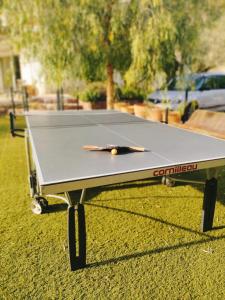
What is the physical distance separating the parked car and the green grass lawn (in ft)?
15.1

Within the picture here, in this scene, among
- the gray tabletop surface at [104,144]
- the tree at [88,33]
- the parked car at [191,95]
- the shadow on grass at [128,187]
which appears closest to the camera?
the gray tabletop surface at [104,144]

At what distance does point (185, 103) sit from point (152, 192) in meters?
4.68

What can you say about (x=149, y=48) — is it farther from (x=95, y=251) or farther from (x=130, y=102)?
(x=95, y=251)

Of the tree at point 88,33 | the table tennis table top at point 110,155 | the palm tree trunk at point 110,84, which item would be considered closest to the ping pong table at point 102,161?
the table tennis table top at point 110,155

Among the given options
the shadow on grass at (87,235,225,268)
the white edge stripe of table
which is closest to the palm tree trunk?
the shadow on grass at (87,235,225,268)

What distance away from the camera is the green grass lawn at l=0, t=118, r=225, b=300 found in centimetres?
224

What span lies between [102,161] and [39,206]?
4.95ft

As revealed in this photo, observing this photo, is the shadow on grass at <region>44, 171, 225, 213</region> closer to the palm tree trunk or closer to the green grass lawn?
the green grass lawn

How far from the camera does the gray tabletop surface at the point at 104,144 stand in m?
2.06

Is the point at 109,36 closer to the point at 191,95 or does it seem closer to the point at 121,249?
the point at 191,95

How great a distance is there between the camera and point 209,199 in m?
2.85

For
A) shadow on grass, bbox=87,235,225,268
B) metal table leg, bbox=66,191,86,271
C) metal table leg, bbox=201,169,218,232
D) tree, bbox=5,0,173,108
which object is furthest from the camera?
tree, bbox=5,0,173,108

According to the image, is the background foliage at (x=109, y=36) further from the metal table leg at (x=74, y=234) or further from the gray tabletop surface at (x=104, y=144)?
the metal table leg at (x=74, y=234)

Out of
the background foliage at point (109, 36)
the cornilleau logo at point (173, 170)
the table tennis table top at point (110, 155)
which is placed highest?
the background foliage at point (109, 36)
